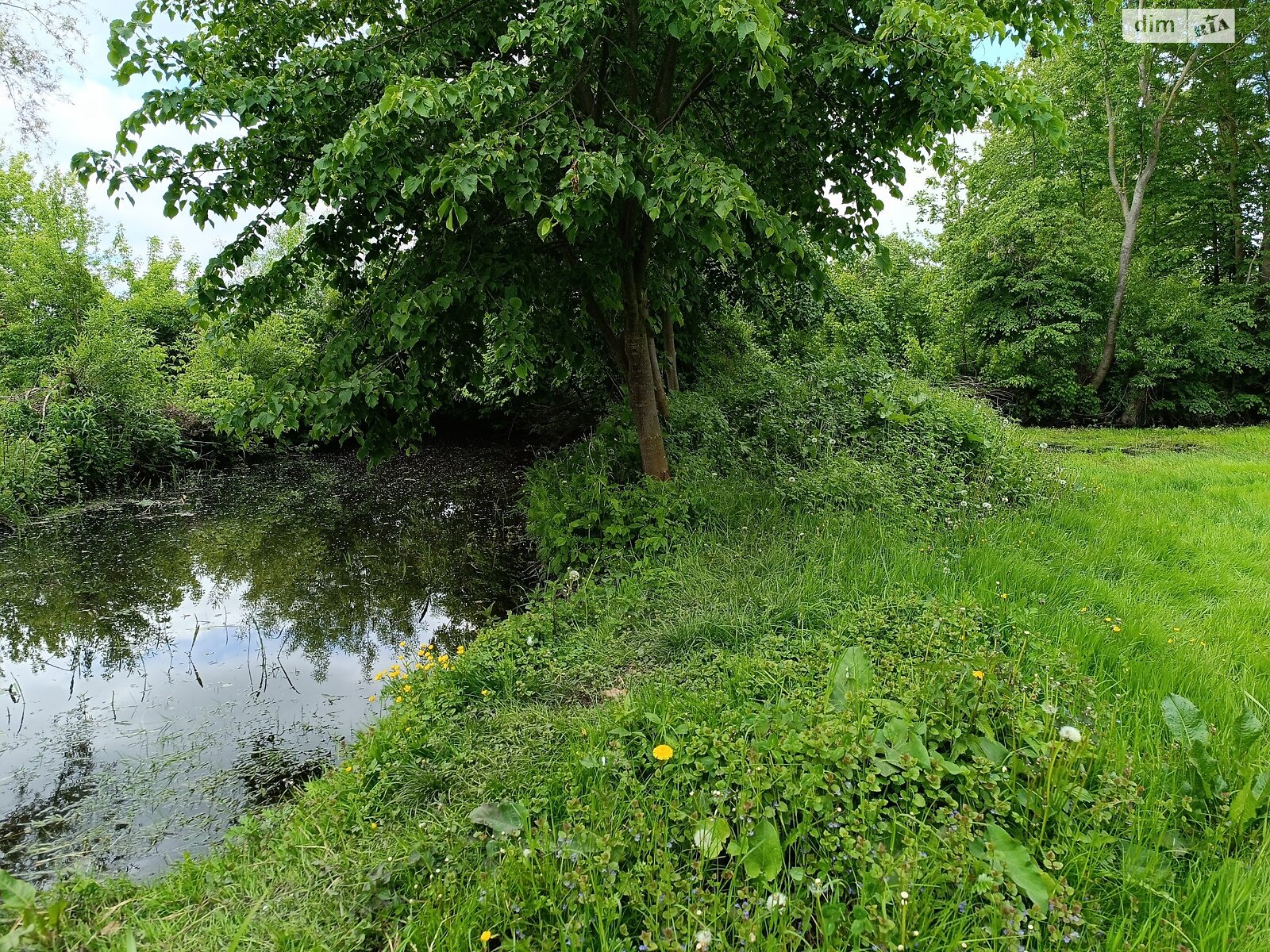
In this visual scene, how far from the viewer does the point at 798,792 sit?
188 centimetres

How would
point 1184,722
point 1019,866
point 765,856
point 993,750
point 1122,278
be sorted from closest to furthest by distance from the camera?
point 1019,866
point 765,856
point 993,750
point 1184,722
point 1122,278

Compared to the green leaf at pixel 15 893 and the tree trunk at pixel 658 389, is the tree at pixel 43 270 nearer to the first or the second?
the tree trunk at pixel 658 389

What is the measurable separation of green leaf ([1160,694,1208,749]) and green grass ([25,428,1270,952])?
8cm

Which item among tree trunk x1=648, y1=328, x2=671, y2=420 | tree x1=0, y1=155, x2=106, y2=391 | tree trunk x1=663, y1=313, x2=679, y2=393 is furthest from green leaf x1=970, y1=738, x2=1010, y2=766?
tree x1=0, y1=155, x2=106, y2=391

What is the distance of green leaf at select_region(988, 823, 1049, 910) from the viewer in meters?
1.57

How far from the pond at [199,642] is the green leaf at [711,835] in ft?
8.42

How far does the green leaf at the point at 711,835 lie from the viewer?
1.78 meters

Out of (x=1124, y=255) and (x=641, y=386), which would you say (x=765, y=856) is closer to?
(x=641, y=386)

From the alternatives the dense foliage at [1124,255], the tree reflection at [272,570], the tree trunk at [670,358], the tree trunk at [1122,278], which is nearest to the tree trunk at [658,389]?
the tree trunk at [670,358]

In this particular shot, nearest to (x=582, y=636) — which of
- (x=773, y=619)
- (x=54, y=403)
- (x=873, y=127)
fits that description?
(x=773, y=619)

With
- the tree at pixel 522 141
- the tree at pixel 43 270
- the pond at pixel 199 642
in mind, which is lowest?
the pond at pixel 199 642

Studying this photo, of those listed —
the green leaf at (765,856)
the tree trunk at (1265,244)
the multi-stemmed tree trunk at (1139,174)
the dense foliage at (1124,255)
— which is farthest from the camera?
the tree trunk at (1265,244)

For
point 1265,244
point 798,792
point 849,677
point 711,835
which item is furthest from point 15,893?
point 1265,244

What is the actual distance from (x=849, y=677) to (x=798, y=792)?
72 cm
